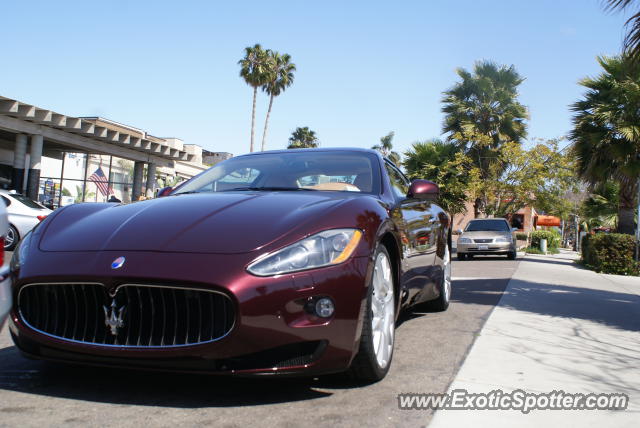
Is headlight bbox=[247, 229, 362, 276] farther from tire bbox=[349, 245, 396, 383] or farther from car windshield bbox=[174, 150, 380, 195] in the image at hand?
car windshield bbox=[174, 150, 380, 195]

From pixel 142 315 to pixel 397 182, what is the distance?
2695 millimetres

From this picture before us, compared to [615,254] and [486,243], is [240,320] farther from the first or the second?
[486,243]

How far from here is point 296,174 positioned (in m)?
4.06

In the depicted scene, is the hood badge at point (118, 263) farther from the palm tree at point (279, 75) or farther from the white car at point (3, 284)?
the palm tree at point (279, 75)

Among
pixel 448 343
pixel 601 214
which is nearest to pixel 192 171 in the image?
pixel 601 214

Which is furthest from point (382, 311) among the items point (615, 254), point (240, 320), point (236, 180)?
point (615, 254)

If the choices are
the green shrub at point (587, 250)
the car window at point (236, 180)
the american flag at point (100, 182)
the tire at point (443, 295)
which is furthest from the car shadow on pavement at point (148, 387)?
the american flag at point (100, 182)

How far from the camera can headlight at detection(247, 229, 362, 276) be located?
2537 mm

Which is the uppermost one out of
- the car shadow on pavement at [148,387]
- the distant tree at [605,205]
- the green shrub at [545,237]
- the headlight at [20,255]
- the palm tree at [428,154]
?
the palm tree at [428,154]

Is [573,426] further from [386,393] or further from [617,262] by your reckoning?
[617,262]

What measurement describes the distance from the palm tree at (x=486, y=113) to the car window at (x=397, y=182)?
2373 centimetres

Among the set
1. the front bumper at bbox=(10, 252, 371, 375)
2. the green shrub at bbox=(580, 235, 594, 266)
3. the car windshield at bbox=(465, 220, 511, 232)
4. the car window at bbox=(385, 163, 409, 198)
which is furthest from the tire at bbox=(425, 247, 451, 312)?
the car windshield at bbox=(465, 220, 511, 232)

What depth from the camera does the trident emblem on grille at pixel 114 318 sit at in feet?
8.22

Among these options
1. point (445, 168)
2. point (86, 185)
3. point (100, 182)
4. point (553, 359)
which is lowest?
point (553, 359)
